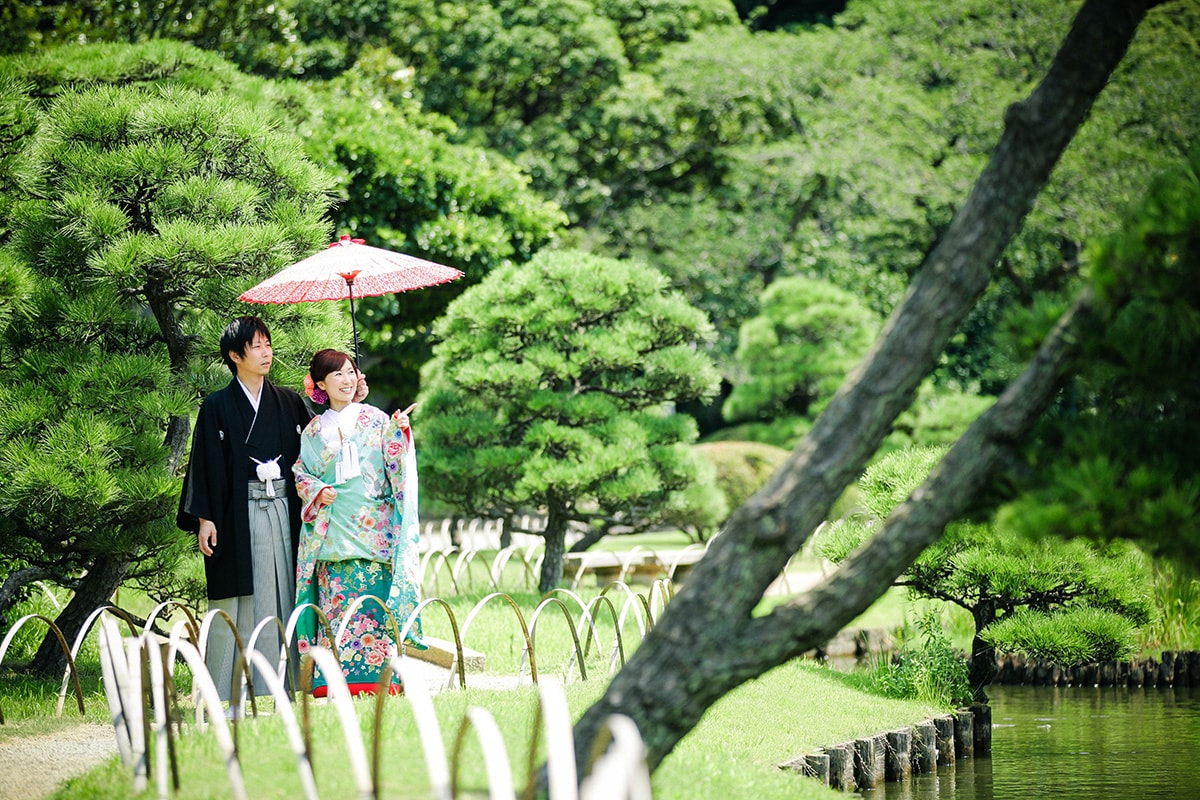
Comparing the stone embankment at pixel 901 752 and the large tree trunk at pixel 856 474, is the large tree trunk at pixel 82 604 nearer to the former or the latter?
the stone embankment at pixel 901 752

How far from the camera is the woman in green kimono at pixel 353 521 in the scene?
5117 millimetres

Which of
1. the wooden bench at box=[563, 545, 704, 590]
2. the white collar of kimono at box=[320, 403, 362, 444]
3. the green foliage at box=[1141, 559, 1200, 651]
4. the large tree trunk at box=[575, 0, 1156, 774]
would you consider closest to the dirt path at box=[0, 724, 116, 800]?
the white collar of kimono at box=[320, 403, 362, 444]

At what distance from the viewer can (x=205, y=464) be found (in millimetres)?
4984

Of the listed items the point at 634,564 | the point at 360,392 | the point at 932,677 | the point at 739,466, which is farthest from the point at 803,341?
the point at 360,392

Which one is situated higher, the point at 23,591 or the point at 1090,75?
the point at 1090,75

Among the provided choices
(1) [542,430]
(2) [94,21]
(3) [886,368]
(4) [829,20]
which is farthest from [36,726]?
(4) [829,20]

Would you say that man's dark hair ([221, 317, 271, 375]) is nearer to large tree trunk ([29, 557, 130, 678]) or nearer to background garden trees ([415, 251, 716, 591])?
large tree trunk ([29, 557, 130, 678])

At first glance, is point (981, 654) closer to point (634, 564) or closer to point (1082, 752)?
point (1082, 752)

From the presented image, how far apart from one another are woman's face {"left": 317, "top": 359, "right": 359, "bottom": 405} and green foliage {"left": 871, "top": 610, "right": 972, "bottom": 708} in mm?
3301

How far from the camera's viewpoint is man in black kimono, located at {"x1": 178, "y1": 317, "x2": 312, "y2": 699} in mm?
4965

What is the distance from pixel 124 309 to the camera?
225 inches

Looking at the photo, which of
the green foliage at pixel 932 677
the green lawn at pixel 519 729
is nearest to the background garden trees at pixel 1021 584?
the green foliage at pixel 932 677

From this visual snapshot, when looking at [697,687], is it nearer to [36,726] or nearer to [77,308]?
[36,726]

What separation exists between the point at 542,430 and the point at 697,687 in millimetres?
6454
